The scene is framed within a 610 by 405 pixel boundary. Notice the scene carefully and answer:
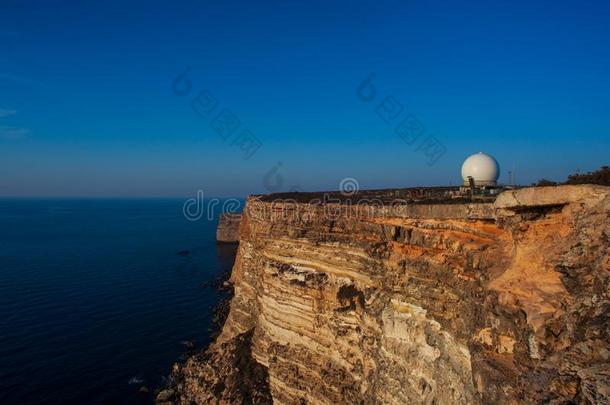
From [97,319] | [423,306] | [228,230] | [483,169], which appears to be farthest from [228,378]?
[228,230]

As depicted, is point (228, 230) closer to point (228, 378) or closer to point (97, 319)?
point (97, 319)

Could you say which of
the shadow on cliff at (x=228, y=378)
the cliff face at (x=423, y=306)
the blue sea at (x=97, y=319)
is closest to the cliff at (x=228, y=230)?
the blue sea at (x=97, y=319)

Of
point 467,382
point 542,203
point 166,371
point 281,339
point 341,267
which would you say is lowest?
point 166,371

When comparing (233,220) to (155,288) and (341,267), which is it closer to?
(155,288)

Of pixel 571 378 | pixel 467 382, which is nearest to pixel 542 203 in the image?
pixel 571 378

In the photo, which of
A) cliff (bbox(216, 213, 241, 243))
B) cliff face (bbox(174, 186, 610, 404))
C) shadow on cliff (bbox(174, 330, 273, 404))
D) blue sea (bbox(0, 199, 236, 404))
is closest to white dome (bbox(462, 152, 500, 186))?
cliff face (bbox(174, 186, 610, 404))

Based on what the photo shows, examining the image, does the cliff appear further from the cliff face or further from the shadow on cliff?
the shadow on cliff

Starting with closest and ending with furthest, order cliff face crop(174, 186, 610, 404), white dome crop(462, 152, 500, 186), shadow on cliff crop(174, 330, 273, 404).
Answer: cliff face crop(174, 186, 610, 404) < shadow on cliff crop(174, 330, 273, 404) < white dome crop(462, 152, 500, 186)
